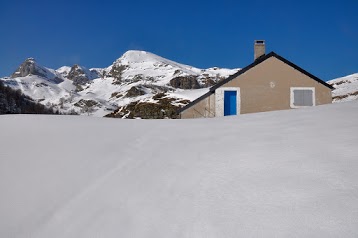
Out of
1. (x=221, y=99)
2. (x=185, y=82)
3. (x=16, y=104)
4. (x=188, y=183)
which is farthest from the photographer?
(x=185, y=82)

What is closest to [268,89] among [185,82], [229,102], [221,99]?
[229,102]

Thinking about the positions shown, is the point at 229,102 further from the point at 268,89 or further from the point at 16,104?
the point at 16,104

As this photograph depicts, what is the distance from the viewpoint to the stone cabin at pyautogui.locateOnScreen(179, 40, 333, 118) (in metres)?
15.4

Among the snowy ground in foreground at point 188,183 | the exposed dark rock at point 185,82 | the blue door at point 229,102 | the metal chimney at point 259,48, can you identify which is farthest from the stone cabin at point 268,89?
the exposed dark rock at point 185,82

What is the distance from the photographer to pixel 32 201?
102 inches

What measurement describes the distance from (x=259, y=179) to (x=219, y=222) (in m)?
0.69

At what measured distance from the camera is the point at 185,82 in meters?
162

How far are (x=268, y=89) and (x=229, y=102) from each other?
205 centimetres

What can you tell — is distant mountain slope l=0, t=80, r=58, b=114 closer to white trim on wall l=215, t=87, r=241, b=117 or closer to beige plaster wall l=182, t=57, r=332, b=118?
white trim on wall l=215, t=87, r=241, b=117

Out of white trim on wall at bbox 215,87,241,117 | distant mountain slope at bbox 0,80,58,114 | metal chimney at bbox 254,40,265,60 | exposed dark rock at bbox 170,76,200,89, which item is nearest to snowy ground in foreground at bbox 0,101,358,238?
white trim on wall at bbox 215,87,241,117

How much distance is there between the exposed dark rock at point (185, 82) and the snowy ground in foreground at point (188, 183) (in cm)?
15740

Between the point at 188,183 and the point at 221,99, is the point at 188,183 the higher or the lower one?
the lower one

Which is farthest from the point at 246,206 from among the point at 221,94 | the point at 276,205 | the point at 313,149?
the point at 221,94

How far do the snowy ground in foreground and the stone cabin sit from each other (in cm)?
1106
